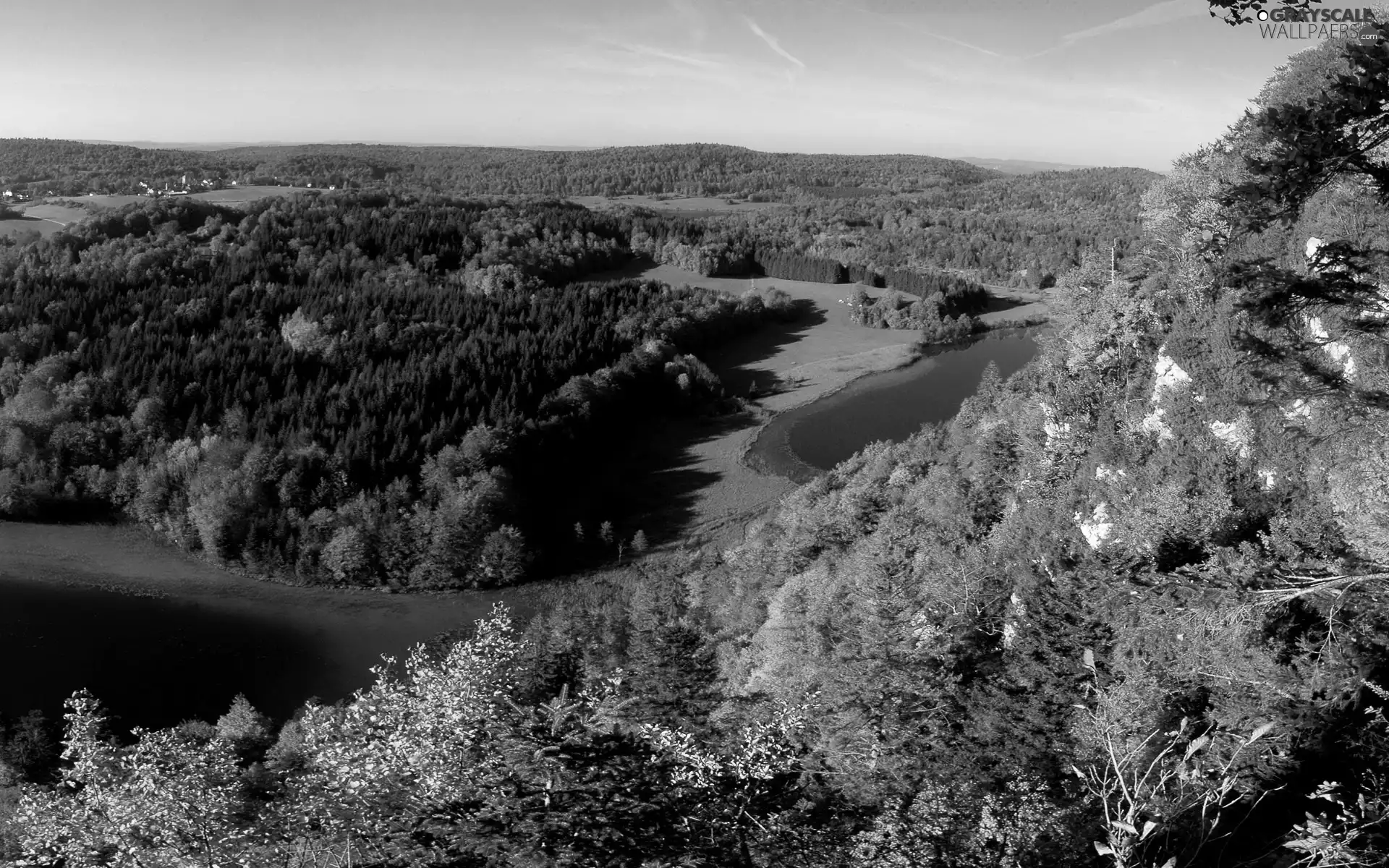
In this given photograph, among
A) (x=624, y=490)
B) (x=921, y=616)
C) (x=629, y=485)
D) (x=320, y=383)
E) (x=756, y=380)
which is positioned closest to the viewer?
(x=921, y=616)

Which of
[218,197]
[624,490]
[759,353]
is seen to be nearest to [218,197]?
[218,197]

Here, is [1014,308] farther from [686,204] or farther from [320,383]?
[686,204]

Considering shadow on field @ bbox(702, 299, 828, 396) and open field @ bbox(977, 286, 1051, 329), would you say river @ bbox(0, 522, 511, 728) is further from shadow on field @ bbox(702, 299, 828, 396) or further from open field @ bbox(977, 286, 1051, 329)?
open field @ bbox(977, 286, 1051, 329)

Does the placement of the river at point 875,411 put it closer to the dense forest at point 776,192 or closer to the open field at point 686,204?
the dense forest at point 776,192

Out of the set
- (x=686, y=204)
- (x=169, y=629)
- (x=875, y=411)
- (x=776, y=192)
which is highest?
(x=776, y=192)

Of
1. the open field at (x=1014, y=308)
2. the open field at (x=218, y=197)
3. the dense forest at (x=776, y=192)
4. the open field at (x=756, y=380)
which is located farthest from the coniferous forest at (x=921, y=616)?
the dense forest at (x=776, y=192)

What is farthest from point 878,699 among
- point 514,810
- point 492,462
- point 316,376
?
point 316,376

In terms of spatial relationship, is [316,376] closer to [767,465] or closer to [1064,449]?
[767,465]
